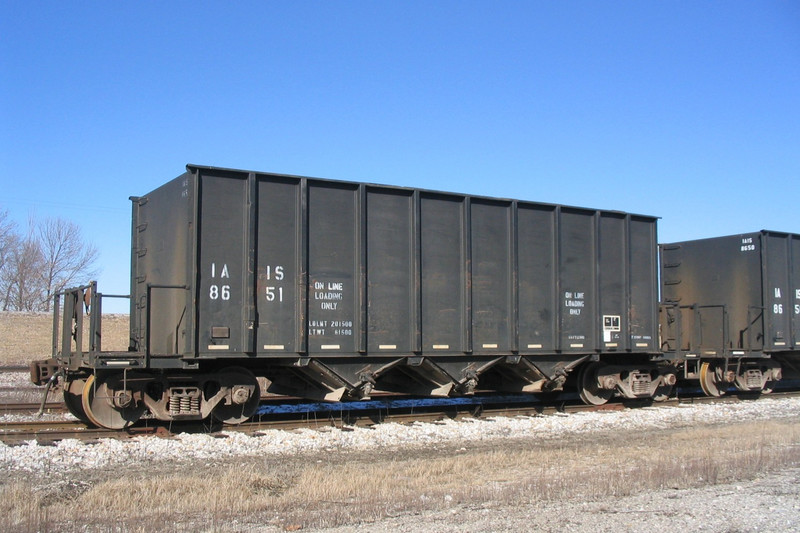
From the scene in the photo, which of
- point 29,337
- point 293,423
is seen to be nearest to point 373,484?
point 293,423

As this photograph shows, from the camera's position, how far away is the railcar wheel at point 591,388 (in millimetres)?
15500

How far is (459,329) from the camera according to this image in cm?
1324

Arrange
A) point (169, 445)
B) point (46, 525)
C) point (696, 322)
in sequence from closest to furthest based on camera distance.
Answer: point (46, 525)
point (169, 445)
point (696, 322)

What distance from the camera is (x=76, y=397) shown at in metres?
12.0

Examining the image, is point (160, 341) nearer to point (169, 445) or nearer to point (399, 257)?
point (169, 445)

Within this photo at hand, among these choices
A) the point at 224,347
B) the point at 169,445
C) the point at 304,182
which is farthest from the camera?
the point at 304,182

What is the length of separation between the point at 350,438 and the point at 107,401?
3.83 metres

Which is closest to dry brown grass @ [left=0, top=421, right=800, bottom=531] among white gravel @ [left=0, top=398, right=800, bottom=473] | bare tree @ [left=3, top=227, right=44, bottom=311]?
white gravel @ [left=0, top=398, right=800, bottom=473]

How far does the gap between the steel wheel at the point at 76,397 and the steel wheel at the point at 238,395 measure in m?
2.11

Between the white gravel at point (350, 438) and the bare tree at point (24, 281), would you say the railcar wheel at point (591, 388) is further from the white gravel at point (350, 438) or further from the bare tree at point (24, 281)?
the bare tree at point (24, 281)

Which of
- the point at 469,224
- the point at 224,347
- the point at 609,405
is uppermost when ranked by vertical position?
the point at 469,224

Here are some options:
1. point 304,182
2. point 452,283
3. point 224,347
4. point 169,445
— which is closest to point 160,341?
point 224,347

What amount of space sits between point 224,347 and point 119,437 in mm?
2011

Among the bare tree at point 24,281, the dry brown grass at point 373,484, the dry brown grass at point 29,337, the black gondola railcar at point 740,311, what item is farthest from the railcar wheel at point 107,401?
the bare tree at point 24,281
